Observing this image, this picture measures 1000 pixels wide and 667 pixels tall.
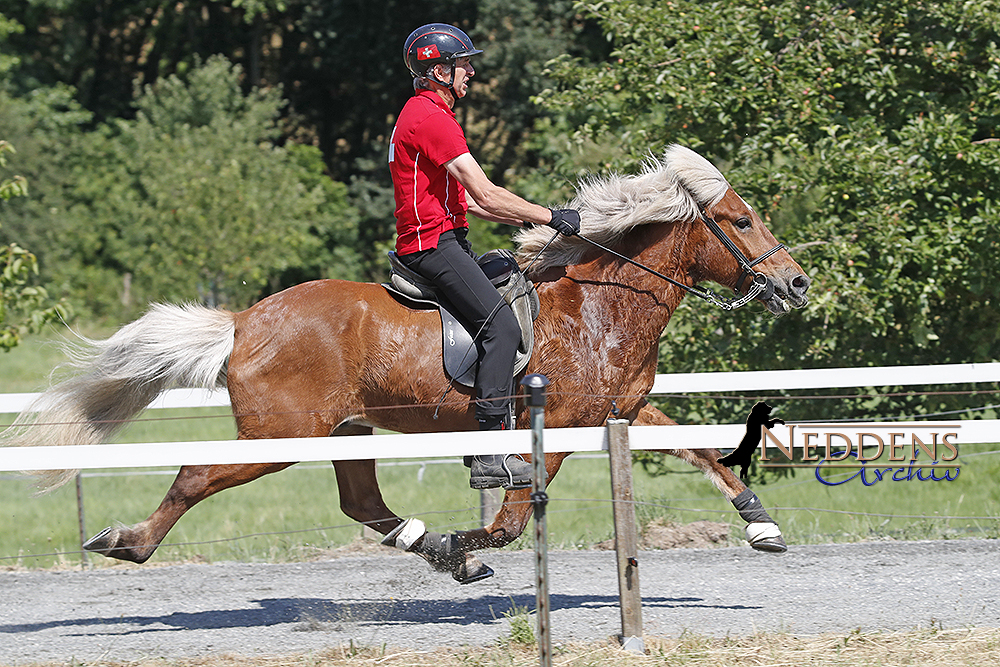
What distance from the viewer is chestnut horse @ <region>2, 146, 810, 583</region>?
511 centimetres

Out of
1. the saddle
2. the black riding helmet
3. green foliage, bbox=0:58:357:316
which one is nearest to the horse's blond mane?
the saddle

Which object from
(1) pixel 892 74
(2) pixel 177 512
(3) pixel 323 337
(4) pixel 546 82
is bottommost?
(2) pixel 177 512

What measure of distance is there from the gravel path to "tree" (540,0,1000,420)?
1.99m

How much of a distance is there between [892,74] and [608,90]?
2301 millimetres

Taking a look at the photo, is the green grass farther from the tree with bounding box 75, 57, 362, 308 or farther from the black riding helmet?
the tree with bounding box 75, 57, 362, 308

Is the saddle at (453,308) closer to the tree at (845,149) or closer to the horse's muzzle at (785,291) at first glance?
the horse's muzzle at (785,291)

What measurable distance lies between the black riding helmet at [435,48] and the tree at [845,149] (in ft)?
11.6

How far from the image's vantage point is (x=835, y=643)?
15.4 feet

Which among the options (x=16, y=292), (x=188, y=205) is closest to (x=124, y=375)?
(x=16, y=292)

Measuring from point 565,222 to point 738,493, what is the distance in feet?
5.58

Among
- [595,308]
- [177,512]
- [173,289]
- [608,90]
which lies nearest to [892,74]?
[608,90]

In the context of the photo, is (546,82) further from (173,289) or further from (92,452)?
(92,452)

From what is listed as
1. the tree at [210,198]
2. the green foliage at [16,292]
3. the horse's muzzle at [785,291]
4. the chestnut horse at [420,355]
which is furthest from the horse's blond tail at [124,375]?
the tree at [210,198]

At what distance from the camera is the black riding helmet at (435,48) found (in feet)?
16.9
